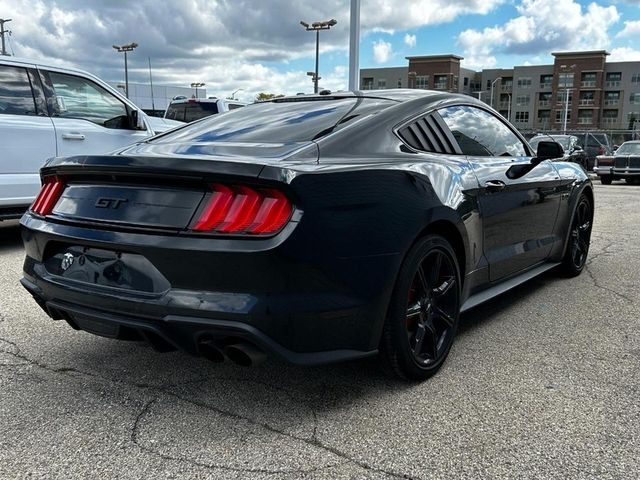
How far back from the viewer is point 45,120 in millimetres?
6332

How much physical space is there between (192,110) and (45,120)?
24.4ft

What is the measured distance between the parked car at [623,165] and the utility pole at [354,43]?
446 inches

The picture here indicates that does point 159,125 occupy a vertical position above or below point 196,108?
below

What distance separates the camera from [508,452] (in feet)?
7.98

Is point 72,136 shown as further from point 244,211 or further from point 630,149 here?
point 630,149

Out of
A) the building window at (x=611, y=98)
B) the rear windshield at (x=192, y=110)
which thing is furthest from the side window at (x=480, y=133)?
the building window at (x=611, y=98)

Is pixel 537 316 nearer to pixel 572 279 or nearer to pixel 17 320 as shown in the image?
pixel 572 279

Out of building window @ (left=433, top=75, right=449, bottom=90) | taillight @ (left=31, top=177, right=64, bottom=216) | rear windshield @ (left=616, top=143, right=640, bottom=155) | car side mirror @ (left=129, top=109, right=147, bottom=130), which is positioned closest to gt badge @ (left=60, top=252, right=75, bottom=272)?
taillight @ (left=31, top=177, right=64, bottom=216)

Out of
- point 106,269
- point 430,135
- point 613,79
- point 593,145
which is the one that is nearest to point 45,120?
point 106,269

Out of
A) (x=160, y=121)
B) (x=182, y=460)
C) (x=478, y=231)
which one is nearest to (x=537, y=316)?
(x=478, y=231)

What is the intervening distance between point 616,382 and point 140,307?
7.95ft

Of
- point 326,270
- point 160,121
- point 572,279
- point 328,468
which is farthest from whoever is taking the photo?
point 160,121

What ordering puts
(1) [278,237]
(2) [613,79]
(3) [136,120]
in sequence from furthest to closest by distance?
(2) [613,79] < (3) [136,120] < (1) [278,237]

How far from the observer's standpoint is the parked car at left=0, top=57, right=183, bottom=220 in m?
6.11
